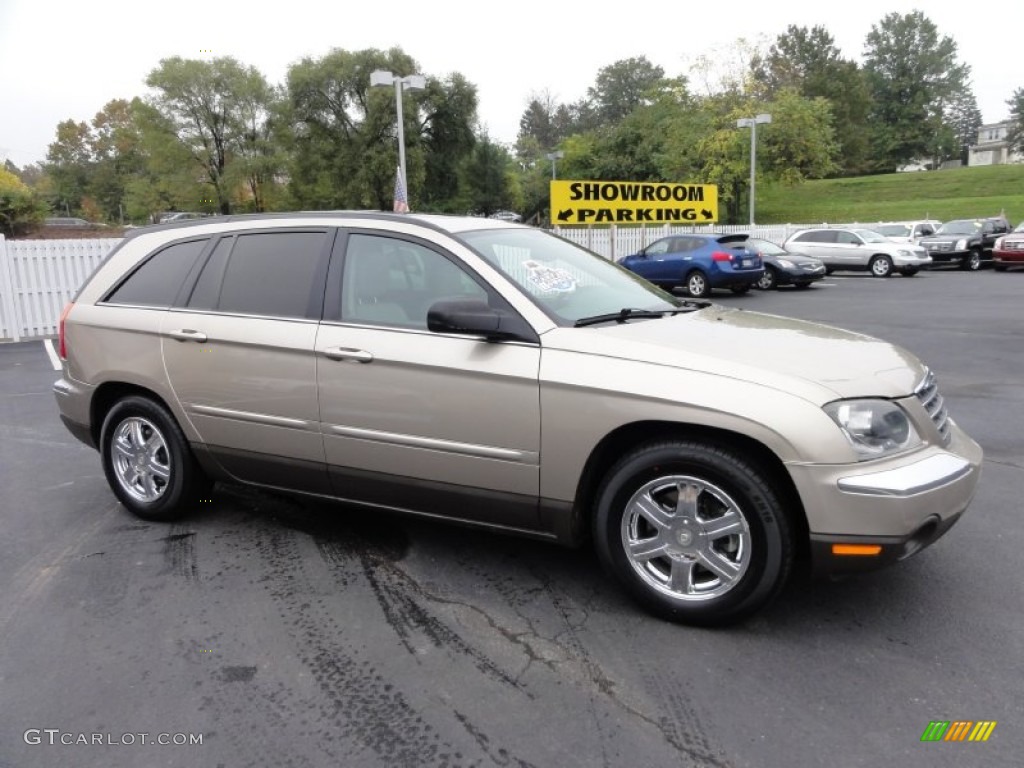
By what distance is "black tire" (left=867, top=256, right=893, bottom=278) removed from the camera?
23.7 m

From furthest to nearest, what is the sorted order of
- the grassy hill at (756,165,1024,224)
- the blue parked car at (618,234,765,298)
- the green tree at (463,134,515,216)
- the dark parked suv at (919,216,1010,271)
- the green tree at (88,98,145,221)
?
the green tree at (88,98,145,221) → the green tree at (463,134,515,216) → the grassy hill at (756,165,1024,224) → the dark parked suv at (919,216,1010,271) → the blue parked car at (618,234,765,298)

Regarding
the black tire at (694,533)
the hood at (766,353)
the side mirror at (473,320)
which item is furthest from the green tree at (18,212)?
the black tire at (694,533)

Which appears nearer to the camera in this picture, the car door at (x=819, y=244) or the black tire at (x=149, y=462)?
the black tire at (x=149, y=462)

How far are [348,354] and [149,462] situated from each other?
1688 millimetres

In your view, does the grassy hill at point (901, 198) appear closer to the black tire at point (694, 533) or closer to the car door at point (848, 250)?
the car door at point (848, 250)

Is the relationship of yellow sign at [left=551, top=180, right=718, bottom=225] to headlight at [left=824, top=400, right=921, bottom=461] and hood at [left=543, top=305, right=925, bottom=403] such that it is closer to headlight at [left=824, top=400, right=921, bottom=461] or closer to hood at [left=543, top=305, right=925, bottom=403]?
hood at [left=543, top=305, right=925, bottom=403]

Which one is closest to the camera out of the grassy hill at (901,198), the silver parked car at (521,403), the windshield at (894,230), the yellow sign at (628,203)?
the silver parked car at (521,403)

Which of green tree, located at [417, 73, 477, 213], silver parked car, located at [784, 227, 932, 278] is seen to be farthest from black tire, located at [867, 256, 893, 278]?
green tree, located at [417, 73, 477, 213]

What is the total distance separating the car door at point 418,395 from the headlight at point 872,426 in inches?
45.9

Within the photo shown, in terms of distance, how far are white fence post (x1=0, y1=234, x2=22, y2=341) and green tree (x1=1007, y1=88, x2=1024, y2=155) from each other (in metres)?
114

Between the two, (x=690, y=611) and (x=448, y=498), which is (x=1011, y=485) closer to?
(x=690, y=611)

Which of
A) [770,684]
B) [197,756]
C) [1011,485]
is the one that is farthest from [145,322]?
[1011,485]

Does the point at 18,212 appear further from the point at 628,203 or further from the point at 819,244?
the point at 819,244

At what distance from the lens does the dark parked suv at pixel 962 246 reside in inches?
1013
